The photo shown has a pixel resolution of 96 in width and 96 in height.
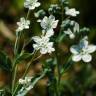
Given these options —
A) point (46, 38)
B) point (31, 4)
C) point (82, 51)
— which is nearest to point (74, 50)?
point (82, 51)

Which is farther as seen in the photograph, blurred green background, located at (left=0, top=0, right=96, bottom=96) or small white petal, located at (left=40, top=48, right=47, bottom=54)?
blurred green background, located at (left=0, top=0, right=96, bottom=96)

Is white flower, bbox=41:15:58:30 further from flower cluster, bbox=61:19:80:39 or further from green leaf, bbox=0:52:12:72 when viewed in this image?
green leaf, bbox=0:52:12:72

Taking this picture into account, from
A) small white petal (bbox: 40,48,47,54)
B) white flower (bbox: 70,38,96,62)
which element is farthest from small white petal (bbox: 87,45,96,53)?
small white petal (bbox: 40,48,47,54)

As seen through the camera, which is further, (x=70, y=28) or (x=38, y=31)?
(x=38, y=31)

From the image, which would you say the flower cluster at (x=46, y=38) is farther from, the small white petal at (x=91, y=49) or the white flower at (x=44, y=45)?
the small white petal at (x=91, y=49)

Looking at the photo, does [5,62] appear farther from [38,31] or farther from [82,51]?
[38,31]

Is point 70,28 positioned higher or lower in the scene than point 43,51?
higher

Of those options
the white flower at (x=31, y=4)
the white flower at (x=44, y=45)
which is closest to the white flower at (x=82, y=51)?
the white flower at (x=44, y=45)
